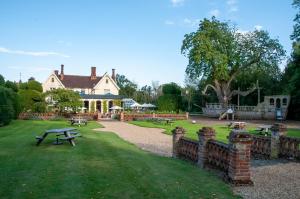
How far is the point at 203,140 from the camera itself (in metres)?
10.6

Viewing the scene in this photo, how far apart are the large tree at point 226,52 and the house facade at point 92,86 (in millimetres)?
16951

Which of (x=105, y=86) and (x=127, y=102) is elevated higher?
(x=105, y=86)

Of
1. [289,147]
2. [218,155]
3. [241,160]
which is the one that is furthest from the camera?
[289,147]

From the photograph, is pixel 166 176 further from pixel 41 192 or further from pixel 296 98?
pixel 296 98

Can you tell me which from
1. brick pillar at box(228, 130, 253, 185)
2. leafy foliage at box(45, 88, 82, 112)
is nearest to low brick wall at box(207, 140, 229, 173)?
brick pillar at box(228, 130, 253, 185)

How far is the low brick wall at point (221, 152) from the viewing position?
833 cm

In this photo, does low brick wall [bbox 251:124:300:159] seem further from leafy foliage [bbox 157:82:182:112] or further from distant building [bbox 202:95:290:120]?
leafy foliage [bbox 157:82:182:112]

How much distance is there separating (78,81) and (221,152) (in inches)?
2609

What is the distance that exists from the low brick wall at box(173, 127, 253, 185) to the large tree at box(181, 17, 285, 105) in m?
42.3

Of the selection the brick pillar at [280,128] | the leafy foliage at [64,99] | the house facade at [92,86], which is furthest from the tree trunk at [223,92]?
the brick pillar at [280,128]

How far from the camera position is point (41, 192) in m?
7.02

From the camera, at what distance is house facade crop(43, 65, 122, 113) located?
217ft

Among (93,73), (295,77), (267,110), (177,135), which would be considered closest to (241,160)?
(177,135)

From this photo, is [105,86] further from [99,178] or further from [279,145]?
[99,178]
